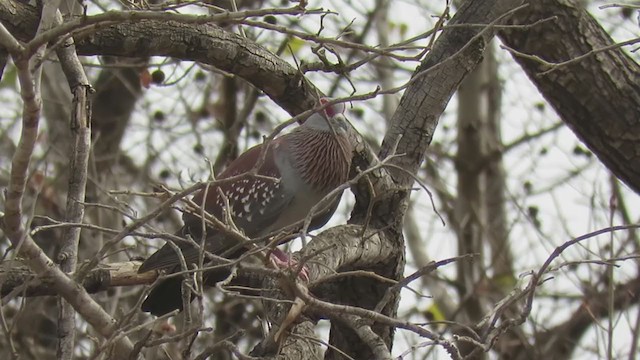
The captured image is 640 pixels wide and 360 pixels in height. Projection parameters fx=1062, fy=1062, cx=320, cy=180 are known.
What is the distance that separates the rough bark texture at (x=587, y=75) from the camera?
4.63 metres

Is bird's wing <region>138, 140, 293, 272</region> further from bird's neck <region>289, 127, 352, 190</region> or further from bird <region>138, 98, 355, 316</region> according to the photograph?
bird's neck <region>289, 127, 352, 190</region>

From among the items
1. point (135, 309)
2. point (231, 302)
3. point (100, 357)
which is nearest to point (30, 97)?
point (135, 309)

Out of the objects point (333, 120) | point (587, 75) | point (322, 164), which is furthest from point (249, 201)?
point (587, 75)

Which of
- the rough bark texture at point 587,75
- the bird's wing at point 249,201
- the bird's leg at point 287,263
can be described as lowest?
the bird's leg at point 287,263

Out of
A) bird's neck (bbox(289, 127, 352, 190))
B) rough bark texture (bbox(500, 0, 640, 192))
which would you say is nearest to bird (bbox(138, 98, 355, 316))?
bird's neck (bbox(289, 127, 352, 190))

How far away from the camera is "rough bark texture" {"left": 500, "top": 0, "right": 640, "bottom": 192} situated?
4.63 meters

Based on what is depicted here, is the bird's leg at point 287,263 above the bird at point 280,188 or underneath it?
underneath

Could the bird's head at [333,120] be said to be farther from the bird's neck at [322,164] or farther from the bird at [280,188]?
the bird's neck at [322,164]

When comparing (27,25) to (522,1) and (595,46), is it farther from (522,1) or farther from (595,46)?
(595,46)

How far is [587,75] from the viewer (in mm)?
4641

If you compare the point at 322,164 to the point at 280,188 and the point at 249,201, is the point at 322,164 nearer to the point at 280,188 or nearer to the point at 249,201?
the point at 280,188

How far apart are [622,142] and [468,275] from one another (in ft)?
7.67

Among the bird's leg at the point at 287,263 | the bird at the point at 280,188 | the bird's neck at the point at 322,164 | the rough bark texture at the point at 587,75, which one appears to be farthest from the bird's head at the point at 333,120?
the rough bark texture at the point at 587,75

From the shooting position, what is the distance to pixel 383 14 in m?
8.23
